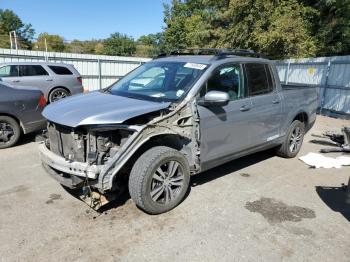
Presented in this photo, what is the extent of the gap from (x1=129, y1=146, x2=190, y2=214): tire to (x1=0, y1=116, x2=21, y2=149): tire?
4076mm

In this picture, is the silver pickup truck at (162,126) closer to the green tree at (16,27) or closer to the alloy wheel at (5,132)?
the alloy wheel at (5,132)

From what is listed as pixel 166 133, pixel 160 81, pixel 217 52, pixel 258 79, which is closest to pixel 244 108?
pixel 258 79

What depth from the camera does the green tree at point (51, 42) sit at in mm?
90188

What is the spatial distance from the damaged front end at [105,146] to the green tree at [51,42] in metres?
91.8

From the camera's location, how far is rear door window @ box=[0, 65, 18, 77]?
1062 cm

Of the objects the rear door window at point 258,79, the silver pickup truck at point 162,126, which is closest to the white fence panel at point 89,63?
the silver pickup truck at point 162,126

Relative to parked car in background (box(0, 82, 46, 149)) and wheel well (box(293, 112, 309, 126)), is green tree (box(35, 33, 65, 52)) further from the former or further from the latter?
wheel well (box(293, 112, 309, 126))

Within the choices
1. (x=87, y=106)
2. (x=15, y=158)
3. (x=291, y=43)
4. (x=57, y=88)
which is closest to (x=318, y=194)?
(x=87, y=106)

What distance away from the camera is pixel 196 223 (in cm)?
364

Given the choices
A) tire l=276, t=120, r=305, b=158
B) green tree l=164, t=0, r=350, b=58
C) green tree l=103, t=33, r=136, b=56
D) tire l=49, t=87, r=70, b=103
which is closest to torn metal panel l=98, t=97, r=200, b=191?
tire l=276, t=120, r=305, b=158

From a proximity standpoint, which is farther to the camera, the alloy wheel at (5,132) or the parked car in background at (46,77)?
the parked car in background at (46,77)

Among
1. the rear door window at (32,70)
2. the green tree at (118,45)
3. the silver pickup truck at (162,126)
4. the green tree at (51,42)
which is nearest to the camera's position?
the silver pickup truck at (162,126)

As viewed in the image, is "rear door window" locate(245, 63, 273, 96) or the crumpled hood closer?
the crumpled hood

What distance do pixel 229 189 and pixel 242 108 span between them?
47.0 inches
